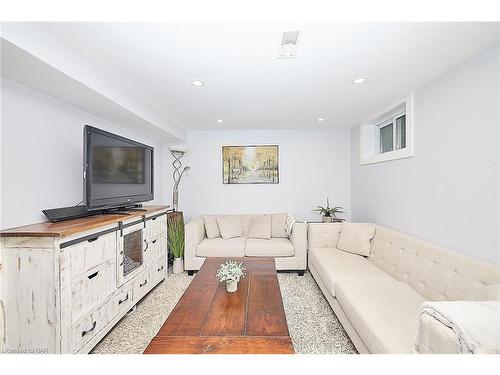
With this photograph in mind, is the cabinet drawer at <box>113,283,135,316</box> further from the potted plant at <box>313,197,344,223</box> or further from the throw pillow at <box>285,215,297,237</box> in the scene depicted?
the potted plant at <box>313,197,344,223</box>

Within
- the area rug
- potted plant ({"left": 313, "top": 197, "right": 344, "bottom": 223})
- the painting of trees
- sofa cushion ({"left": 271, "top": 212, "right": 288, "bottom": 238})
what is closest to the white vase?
the area rug

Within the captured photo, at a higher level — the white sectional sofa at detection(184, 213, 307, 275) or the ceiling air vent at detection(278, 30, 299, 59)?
the ceiling air vent at detection(278, 30, 299, 59)

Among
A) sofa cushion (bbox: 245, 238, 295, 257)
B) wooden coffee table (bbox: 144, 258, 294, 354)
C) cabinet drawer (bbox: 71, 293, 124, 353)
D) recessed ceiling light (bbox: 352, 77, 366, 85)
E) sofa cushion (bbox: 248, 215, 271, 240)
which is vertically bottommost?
cabinet drawer (bbox: 71, 293, 124, 353)

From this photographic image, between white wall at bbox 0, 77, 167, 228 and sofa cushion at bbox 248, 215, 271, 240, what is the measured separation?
2.24 meters

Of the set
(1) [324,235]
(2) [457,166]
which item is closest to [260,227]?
(1) [324,235]

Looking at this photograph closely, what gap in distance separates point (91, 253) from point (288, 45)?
202cm

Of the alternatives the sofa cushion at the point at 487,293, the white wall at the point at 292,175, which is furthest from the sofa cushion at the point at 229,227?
the sofa cushion at the point at 487,293

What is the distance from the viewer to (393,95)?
2363 millimetres

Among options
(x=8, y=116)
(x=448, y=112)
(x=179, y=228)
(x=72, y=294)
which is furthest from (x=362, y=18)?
(x=179, y=228)

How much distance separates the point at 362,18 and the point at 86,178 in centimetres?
205

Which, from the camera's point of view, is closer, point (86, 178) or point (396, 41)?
point (396, 41)

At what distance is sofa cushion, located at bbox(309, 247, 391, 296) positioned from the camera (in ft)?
6.62

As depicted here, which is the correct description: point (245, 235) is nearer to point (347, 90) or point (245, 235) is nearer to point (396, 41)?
point (347, 90)

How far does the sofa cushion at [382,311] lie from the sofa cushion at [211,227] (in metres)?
2.01
